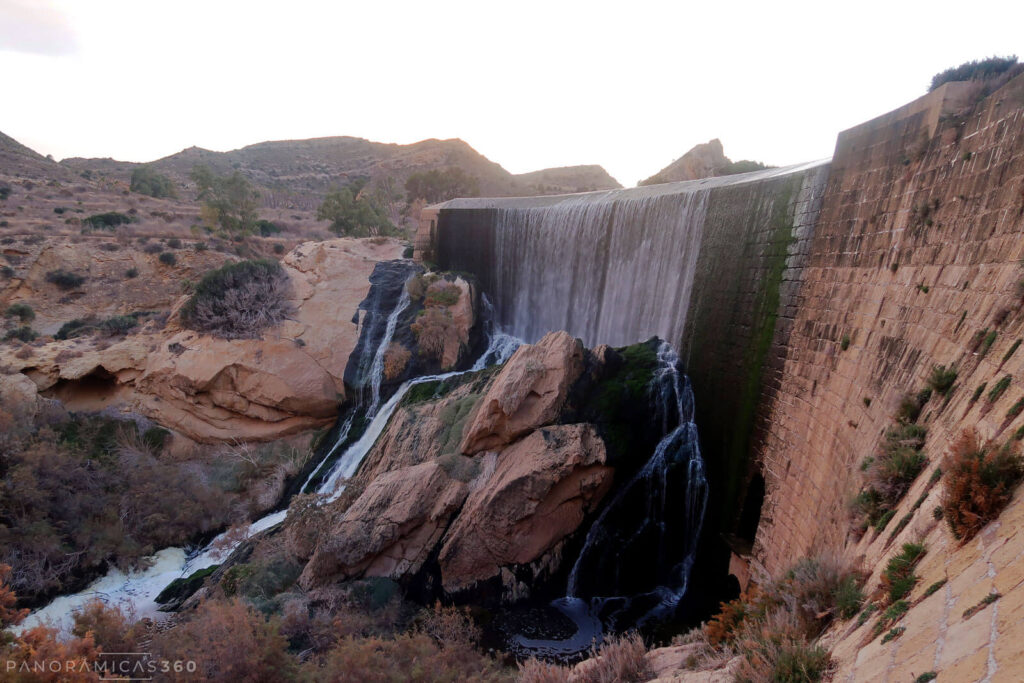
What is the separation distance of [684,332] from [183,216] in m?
33.3

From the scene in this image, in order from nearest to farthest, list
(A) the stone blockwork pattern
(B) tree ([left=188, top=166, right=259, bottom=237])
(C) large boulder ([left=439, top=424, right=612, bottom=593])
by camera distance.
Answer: (A) the stone blockwork pattern
(C) large boulder ([left=439, top=424, right=612, bottom=593])
(B) tree ([left=188, top=166, right=259, bottom=237])

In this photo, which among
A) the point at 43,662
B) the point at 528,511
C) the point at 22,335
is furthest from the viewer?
the point at 22,335

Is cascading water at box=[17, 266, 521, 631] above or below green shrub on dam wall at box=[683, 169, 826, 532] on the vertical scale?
below

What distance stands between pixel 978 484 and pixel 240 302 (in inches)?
748

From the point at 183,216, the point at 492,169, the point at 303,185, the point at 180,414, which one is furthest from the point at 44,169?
the point at 492,169

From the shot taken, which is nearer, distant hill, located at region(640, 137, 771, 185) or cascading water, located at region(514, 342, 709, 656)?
cascading water, located at region(514, 342, 709, 656)

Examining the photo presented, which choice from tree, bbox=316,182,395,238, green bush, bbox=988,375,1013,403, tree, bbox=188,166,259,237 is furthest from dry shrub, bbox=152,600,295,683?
tree, bbox=188,166,259,237

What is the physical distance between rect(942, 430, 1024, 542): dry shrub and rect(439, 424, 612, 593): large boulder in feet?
20.1

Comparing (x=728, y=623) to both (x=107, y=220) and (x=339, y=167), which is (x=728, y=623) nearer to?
(x=107, y=220)

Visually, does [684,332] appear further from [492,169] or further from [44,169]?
[492,169]

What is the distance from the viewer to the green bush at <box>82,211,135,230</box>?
26.9 meters

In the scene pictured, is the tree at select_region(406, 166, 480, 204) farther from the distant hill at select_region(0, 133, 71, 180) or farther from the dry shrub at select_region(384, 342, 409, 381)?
the distant hill at select_region(0, 133, 71, 180)

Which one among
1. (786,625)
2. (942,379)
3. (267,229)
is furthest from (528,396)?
(267,229)

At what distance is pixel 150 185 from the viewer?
39438 millimetres
